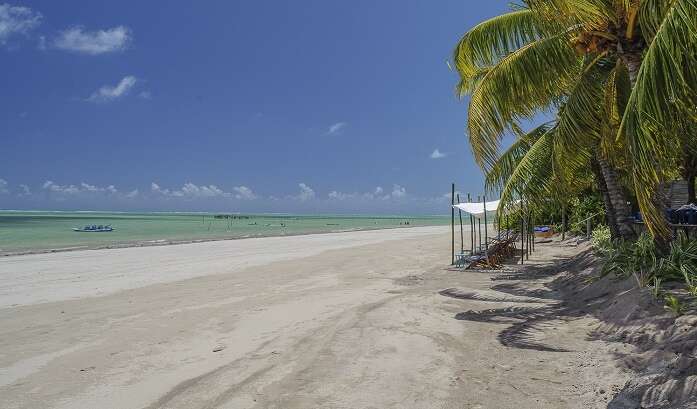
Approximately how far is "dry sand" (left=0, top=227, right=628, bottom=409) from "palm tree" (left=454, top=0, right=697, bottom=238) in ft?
6.99

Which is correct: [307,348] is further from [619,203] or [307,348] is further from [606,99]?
[619,203]

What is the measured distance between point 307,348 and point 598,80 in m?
6.55

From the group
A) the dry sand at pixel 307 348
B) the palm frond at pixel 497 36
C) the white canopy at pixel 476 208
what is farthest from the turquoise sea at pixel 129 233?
the palm frond at pixel 497 36

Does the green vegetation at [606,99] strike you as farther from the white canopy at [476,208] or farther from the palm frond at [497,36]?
the white canopy at [476,208]

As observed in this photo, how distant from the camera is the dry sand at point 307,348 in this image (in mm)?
4352

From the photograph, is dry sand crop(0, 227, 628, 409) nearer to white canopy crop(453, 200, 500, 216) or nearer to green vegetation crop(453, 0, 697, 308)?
green vegetation crop(453, 0, 697, 308)

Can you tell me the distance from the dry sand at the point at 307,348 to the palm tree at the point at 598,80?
2.13 meters

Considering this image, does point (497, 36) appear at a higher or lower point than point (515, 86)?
higher

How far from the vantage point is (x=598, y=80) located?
7941 mm

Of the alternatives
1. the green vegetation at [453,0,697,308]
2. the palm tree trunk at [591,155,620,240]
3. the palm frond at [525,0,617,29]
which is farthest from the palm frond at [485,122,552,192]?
the palm frond at [525,0,617,29]

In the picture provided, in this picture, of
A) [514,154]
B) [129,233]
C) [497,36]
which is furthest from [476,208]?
[129,233]

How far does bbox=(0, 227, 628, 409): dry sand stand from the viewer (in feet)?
14.3

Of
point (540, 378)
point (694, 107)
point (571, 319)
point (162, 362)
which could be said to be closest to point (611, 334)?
point (571, 319)

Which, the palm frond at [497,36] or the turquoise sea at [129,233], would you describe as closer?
the palm frond at [497,36]
